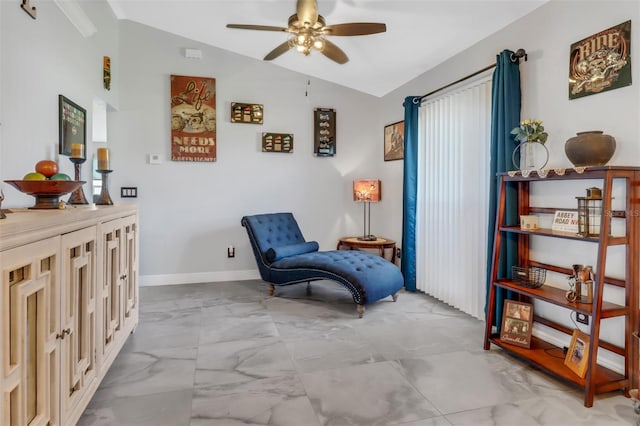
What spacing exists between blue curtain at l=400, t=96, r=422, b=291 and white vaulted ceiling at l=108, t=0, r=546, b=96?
475 millimetres

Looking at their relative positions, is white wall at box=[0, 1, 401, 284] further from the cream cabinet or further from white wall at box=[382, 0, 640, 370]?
the cream cabinet

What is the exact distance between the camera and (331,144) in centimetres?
497

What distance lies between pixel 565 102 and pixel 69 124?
351 centimetres

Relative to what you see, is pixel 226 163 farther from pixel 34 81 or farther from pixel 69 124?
pixel 34 81

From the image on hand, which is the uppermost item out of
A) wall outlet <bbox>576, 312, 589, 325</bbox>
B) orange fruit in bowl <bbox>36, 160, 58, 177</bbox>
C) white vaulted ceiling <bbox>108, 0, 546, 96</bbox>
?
white vaulted ceiling <bbox>108, 0, 546, 96</bbox>

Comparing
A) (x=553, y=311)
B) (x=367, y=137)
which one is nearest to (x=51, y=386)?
(x=553, y=311)

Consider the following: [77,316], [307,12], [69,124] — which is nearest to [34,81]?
[69,124]

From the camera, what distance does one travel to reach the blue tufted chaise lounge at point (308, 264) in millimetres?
3348

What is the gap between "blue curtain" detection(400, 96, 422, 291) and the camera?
4129 millimetres

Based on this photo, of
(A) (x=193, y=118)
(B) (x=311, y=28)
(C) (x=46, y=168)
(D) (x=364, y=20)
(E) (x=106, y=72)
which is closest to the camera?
(C) (x=46, y=168)

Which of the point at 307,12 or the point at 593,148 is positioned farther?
the point at 307,12

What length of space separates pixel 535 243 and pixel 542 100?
40.8 inches

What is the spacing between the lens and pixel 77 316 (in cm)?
Answer: 165

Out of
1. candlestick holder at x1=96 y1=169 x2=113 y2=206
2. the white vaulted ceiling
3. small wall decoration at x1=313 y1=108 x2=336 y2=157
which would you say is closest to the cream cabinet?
candlestick holder at x1=96 y1=169 x2=113 y2=206
